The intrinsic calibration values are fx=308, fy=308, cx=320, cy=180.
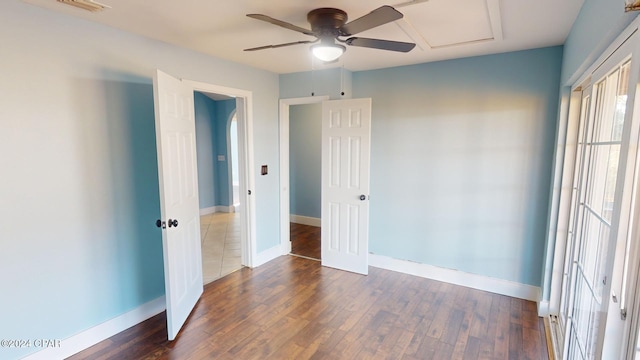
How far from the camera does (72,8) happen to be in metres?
2.00

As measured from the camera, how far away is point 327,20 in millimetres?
1938

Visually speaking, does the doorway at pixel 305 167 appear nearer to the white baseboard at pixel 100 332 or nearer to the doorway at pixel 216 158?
the doorway at pixel 216 158

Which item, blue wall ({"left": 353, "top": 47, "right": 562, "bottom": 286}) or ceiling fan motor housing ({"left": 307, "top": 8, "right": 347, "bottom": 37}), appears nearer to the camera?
ceiling fan motor housing ({"left": 307, "top": 8, "right": 347, "bottom": 37})

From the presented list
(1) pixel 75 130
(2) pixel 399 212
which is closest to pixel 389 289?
(2) pixel 399 212

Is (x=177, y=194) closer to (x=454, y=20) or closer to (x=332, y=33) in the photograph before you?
(x=332, y=33)

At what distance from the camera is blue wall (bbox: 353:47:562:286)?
2900 millimetres

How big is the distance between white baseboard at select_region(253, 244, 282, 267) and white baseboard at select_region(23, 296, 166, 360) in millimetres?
1231

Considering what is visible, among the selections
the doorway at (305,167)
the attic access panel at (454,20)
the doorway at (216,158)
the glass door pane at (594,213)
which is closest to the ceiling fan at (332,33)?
the attic access panel at (454,20)

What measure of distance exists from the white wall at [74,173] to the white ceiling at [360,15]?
0.68ft

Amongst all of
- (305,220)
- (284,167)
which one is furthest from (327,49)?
(305,220)

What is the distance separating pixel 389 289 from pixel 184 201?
225 cm

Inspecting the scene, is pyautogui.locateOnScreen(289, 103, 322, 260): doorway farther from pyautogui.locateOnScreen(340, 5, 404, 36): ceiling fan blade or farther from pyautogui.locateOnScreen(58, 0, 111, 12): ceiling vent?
pyautogui.locateOnScreen(58, 0, 111, 12): ceiling vent

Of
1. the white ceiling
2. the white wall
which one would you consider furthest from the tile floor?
the white ceiling

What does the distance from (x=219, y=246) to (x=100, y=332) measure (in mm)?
2221
